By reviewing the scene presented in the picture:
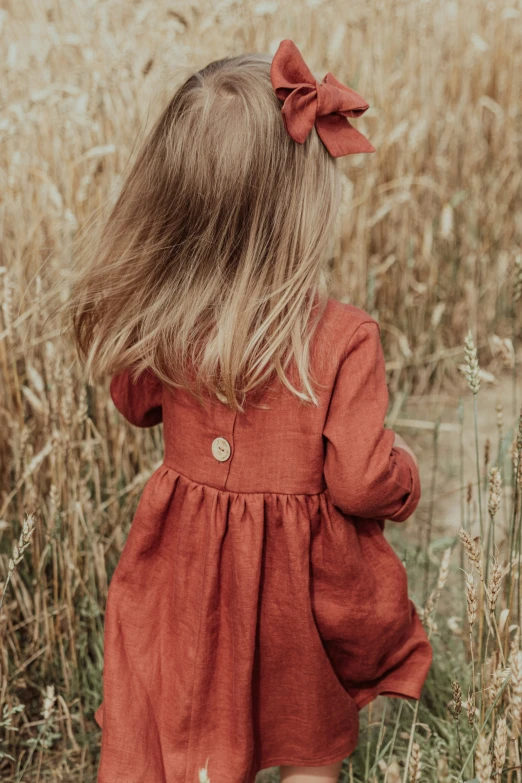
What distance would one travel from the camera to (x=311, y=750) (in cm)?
124

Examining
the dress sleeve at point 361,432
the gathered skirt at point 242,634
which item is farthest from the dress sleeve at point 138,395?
the dress sleeve at point 361,432

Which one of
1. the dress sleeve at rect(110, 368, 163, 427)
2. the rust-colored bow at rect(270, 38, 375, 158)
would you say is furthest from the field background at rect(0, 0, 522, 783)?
the rust-colored bow at rect(270, 38, 375, 158)

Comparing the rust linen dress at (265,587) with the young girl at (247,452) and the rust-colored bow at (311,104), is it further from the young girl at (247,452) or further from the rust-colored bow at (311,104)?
the rust-colored bow at (311,104)

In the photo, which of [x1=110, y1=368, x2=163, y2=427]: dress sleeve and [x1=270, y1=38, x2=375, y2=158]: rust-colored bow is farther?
[x1=110, y1=368, x2=163, y2=427]: dress sleeve

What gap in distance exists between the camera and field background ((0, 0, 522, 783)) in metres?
1.42

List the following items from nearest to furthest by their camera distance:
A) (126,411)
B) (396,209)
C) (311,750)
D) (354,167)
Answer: (311,750)
(126,411)
(354,167)
(396,209)

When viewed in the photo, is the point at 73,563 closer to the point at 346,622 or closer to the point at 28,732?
the point at 28,732

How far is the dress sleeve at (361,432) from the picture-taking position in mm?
1093

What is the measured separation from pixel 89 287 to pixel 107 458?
55cm

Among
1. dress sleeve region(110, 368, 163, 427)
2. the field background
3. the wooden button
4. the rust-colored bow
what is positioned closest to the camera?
the rust-colored bow

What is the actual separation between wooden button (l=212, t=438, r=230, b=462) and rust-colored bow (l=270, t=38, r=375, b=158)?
416 millimetres

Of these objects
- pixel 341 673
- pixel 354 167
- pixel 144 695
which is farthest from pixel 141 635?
pixel 354 167

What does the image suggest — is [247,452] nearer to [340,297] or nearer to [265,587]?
[265,587]

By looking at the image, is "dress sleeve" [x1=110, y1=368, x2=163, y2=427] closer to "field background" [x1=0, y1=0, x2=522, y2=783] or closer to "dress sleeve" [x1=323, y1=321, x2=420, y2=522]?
"field background" [x1=0, y1=0, x2=522, y2=783]
